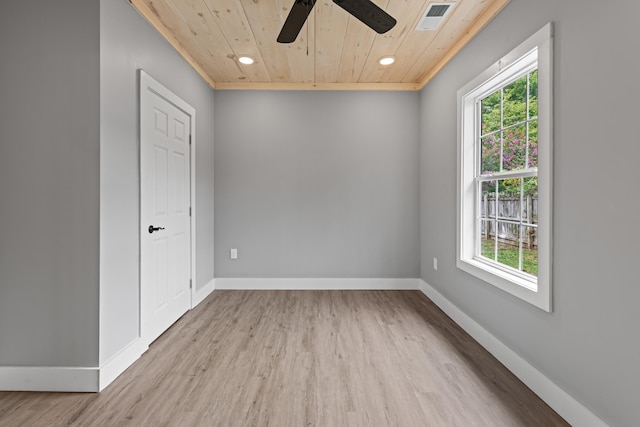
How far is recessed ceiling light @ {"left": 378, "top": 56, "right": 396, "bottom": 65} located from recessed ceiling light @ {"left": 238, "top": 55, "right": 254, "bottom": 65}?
4.40 ft

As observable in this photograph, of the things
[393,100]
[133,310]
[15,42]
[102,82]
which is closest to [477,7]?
[393,100]

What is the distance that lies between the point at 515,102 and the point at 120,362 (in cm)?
331

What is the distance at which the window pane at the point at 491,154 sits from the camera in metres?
2.60

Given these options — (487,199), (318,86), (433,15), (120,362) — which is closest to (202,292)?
(120,362)

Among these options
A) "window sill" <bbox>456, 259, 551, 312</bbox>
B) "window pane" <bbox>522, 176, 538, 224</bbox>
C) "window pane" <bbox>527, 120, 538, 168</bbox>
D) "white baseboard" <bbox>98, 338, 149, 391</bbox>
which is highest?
"window pane" <bbox>527, 120, 538, 168</bbox>

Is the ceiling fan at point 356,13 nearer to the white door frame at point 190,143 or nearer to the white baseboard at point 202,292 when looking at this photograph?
the white door frame at point 190,143

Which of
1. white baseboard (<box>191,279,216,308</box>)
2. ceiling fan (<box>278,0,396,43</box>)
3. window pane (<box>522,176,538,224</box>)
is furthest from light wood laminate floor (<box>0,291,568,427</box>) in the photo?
ceiling fan (<box>278,0,396,43</box>)

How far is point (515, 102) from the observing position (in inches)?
92.7

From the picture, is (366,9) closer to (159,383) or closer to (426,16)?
(426,16)

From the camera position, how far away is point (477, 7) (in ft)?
7.98

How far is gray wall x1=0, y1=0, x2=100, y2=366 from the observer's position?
1.94 meters

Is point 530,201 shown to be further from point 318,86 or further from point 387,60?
point 318,86

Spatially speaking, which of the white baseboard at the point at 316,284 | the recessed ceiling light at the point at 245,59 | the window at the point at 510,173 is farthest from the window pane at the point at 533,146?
the recessed ceiling light at the point at 245,59

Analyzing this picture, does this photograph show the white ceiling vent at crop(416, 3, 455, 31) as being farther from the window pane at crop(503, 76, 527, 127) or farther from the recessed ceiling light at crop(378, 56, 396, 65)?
the window pane at crop(503, 76, 527, 127)
